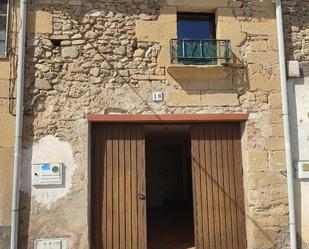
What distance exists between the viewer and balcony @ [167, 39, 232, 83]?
6.54 meters

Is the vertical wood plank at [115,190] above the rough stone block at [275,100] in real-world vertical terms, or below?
below

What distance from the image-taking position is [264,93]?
671 cm

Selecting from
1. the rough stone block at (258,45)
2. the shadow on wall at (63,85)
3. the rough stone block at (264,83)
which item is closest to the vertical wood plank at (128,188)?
the shadow on wall at (63,85)

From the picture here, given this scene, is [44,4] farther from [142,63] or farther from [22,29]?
[142,63]

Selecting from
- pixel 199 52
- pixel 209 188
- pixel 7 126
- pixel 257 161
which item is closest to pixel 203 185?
pixel 209 188

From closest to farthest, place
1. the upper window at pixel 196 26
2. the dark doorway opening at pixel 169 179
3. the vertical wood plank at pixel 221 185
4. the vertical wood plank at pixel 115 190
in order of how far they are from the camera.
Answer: the vertical wood plank at pixel 115 190, the vertical wood plank at pixel 221 185, the upper window at pixel 196 26, the dark doorway opening at pixel 169 179

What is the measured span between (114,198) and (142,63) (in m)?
2.19

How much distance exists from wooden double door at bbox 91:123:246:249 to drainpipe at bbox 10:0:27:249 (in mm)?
1107

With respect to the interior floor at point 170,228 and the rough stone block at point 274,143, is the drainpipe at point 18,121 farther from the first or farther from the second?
the rough stone block at point 274,143

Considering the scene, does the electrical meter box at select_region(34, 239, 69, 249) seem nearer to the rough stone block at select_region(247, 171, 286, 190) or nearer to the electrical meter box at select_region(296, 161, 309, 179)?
the rough stone block at select_region(247, 171, 286, 190)

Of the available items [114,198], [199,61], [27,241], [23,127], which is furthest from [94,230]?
[199,61]

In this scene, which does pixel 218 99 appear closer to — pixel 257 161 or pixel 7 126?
pixel 257 161

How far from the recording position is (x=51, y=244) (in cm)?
594

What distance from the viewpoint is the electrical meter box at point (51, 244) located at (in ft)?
19.4
